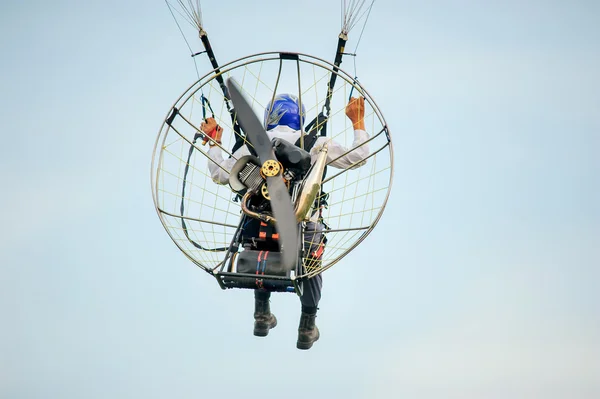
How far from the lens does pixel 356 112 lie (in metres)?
11.9

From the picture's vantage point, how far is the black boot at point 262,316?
42.2ft

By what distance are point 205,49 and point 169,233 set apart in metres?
2.94

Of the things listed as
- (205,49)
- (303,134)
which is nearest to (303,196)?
(303,134)

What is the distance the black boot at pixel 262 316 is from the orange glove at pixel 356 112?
2787 millimetres

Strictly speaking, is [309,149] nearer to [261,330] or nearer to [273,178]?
[273,178]

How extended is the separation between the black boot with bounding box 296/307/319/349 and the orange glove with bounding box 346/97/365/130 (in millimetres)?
2697

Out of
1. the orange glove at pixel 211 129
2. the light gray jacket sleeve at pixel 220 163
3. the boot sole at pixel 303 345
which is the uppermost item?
the orange glove at pixel 211 129

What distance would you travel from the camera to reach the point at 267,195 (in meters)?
11.0

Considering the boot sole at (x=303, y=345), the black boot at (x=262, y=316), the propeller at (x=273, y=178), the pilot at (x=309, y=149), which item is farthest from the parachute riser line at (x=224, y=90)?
the boot sole at (x=303, y=345)

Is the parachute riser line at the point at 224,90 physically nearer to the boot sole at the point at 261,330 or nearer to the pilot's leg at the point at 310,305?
the pilot's leg at the point at 310,305

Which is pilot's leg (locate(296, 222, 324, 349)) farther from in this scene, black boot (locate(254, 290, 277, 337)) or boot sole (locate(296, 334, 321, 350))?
black boot (locate(254, 290, 277, 337))

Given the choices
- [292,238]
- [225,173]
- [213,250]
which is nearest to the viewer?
[292,238]

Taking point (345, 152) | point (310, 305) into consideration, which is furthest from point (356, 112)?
point (310, 305)

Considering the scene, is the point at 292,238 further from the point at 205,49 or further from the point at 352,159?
the point at 205,49
